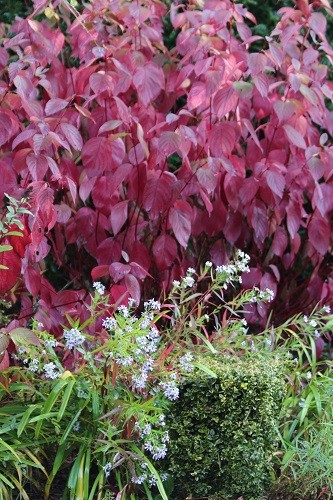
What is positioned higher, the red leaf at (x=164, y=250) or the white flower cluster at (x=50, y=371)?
the white flower cluster at (x=50, y=371)

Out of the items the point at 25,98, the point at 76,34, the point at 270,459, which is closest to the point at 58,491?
the point at 270,459

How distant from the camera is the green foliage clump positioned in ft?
9.43

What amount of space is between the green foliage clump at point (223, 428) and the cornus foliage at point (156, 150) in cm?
58

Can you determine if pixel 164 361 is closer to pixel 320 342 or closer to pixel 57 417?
pixel 57 417

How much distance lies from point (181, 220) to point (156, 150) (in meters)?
0.29

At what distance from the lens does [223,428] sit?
2.88 m

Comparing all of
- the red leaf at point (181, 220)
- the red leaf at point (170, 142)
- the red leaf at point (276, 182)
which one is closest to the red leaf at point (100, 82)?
the red leaf at point (170, 142)

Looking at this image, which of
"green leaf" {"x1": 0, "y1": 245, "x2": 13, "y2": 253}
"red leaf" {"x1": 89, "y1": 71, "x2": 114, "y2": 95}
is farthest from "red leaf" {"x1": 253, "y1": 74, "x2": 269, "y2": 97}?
"green leaf" {"x1": 0, "y1": 245, "x2": 13, "y2": 253}

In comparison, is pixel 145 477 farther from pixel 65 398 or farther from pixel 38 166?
pixel 38 166

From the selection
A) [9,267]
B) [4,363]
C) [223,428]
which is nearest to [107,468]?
[223,428]

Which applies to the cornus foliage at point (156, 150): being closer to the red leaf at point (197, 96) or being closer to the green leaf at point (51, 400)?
the red leaf at point (197, 96)

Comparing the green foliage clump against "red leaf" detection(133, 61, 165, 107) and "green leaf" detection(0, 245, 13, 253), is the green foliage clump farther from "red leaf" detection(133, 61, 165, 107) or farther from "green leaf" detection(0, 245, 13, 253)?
"red leaf" detection(133, 61, 165, 107)

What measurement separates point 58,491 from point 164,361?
60 cm

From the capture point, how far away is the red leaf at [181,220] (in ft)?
11.4
